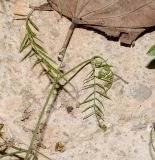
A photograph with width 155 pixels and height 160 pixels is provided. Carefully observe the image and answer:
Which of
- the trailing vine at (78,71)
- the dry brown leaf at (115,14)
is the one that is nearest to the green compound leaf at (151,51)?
the dry brown leaf at (115,14)

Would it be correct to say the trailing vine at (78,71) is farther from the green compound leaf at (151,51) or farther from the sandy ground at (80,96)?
the green compound leaf at (151,51)

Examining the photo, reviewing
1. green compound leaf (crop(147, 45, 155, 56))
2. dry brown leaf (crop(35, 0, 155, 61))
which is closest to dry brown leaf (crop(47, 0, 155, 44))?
dry brown leaf (crop(35, 0, 155, 61))

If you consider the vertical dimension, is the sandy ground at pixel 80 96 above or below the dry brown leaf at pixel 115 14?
below

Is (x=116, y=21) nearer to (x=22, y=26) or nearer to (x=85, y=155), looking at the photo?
(x=22, y=26)

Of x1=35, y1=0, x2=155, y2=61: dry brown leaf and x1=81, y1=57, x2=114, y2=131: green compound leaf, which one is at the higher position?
x1=35, y1=0, x2=155, y2=61: dry brown leaf

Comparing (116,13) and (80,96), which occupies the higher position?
(116,13)

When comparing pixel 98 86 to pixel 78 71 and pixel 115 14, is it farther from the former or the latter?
pixel 115 14

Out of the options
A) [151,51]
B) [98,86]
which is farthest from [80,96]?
[151,51]

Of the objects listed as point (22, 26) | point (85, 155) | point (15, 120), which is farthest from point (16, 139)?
point (22, 26)

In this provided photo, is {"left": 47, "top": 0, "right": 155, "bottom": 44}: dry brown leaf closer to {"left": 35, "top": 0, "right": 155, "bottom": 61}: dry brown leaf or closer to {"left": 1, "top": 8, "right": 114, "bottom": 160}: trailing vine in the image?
{"left": 35, "top": 0, "right": 155, "bottom": 61}: dry brown leaf

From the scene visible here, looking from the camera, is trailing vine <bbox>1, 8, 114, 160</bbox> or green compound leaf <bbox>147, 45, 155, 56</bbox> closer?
green compound leaf <bbox>147, 45, 155, 56</bbox>
